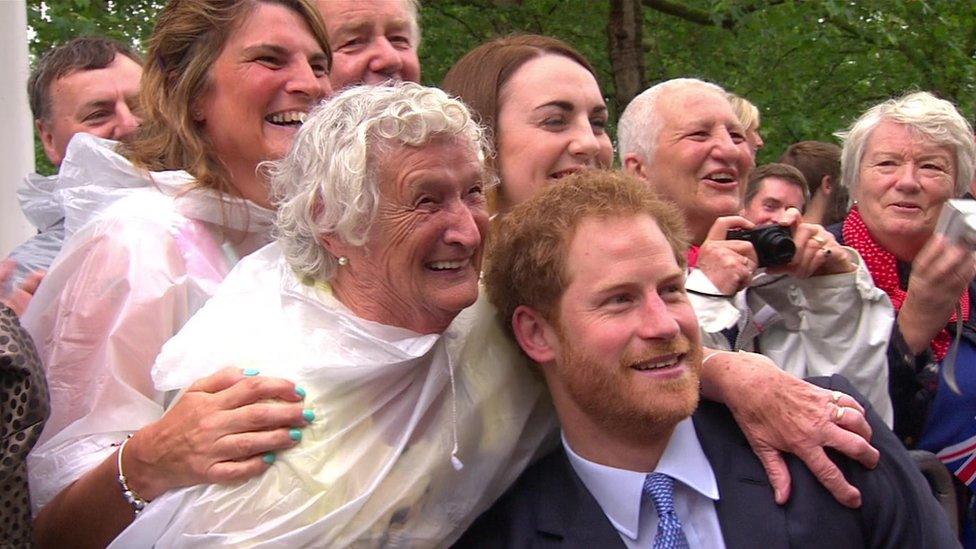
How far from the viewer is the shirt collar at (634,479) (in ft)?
7.47

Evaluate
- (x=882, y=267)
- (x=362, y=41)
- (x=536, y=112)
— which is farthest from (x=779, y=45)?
(x=536, y=112)

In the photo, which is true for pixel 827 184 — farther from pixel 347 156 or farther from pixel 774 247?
pixel 347 156

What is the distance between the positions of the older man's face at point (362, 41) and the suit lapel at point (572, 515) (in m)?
1.32

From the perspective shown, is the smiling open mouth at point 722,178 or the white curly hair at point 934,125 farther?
the white curly hair at point 934,125

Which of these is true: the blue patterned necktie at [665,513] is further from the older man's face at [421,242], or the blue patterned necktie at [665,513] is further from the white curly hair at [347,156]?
the white curly hair at [347,156]

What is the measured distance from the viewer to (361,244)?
2.20 meters

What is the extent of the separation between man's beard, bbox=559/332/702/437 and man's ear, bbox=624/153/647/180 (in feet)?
3.71

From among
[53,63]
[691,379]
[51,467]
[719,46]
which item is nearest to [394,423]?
[691,379]

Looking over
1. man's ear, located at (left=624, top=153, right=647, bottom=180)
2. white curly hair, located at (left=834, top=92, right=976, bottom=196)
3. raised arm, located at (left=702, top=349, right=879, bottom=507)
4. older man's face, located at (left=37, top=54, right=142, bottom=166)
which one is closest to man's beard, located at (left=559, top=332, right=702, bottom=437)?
raised arm, located at (left=702, top=349, right=879, bottom=507)

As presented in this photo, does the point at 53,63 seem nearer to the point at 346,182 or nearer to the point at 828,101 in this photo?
the point at 346,182

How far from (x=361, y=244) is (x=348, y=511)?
517 mm

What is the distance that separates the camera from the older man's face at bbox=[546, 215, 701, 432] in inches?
87.1

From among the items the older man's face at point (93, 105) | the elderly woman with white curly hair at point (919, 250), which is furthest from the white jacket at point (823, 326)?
the older man's face at point (93, 105)

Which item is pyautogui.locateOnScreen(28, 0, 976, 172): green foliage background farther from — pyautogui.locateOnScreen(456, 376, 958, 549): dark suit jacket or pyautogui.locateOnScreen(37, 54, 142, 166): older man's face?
pyautogui.locateOnScreen(456, 376, 958, 549): dark suit jacket
